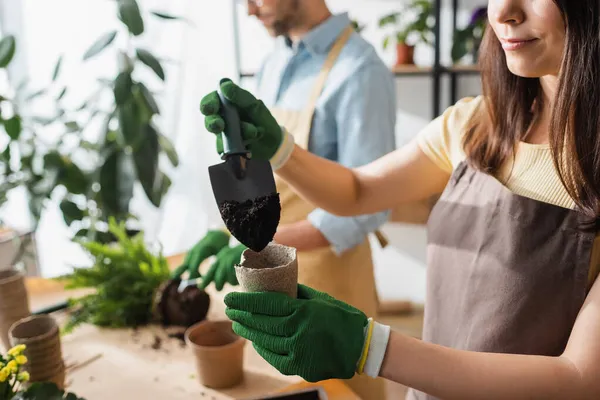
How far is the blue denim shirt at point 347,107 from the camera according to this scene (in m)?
1.37

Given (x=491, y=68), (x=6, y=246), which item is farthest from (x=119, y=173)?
(x=491, y=68)

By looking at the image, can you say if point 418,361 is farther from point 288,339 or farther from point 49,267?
point 49,267

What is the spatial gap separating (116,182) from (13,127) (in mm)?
399

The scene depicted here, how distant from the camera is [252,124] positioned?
1021 millimetres

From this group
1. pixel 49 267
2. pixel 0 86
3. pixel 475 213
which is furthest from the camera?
pixel 49 267

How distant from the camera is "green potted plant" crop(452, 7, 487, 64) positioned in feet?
7.69

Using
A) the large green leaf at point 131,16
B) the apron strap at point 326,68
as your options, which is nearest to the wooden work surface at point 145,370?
the apron strap at point 326,68

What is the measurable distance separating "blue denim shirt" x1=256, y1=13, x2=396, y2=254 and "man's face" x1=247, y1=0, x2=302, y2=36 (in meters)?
0.06

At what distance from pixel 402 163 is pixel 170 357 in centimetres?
65

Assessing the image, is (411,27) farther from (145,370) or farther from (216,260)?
(145,370)

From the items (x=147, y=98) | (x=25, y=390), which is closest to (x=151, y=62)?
(x=147, y=98)

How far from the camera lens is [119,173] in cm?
210

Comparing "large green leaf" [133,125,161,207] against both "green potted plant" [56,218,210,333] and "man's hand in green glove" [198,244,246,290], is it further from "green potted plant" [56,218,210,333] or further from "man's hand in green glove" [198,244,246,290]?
"man's hand in green glove" [198,244,246,290]

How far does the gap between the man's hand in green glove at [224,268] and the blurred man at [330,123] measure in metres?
0.07
